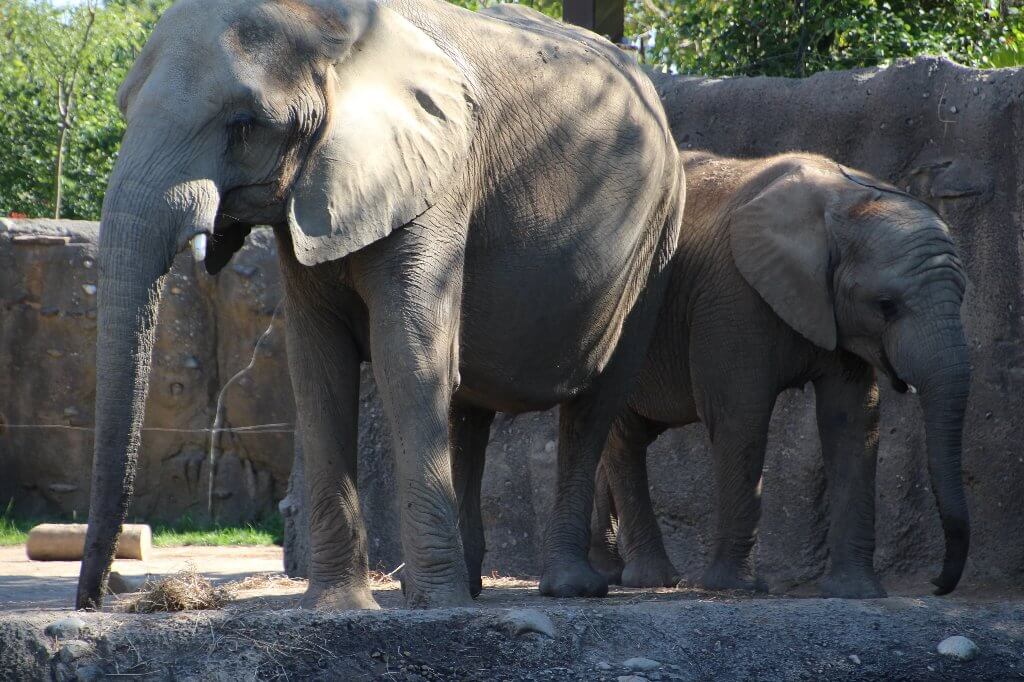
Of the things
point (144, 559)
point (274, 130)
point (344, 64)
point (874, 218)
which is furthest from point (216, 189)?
point (144, 559)

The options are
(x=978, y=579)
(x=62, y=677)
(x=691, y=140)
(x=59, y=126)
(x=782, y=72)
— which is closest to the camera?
(x=62, y=677)

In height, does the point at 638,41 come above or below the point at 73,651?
above

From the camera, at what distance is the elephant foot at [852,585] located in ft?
21.4

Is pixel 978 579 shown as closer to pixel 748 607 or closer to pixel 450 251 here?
pixel 748 607

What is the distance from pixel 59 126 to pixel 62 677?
12.4 m

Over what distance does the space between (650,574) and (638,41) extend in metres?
11.0

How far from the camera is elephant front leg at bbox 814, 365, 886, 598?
260 inches

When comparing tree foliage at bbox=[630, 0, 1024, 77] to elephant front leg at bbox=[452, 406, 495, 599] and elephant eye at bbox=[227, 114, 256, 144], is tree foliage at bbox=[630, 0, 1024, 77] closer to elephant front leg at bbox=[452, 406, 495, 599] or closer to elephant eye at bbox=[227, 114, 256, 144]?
elephant front leg at bbox=[452, 406, 495, 599]

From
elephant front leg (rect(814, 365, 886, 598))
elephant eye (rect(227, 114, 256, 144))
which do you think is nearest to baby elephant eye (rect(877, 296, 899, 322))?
elephant front leg (rect(814, 365, 886, 598))

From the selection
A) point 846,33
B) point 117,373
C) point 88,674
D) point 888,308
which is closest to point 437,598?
point 88,674

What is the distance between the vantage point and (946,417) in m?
6.22

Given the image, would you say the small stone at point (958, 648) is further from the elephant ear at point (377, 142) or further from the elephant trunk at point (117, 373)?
the elephant trunk at point (117, 373)

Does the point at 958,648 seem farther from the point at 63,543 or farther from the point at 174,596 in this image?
the point at 63,543

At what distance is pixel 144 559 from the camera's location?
32.5 ft
